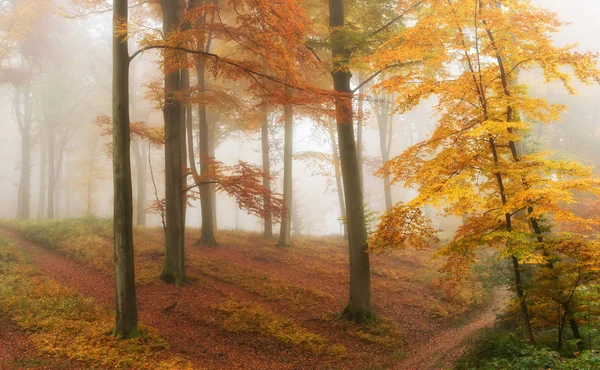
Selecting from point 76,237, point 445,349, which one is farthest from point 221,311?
point 76,237

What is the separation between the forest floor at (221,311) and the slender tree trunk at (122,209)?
47 cm

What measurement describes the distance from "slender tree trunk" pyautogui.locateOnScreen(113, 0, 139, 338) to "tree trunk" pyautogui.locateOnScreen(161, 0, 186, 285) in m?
3.00

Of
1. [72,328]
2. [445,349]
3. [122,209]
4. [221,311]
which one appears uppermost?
[122,209]

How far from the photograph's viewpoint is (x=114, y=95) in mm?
7297

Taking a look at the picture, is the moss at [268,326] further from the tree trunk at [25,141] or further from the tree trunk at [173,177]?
the tree trunk at [25,141]

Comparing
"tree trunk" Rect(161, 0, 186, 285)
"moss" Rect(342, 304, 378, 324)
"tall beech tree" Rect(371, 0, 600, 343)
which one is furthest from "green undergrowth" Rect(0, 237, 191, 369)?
"tall beech tree" Rect(371, 0, 600, 343)

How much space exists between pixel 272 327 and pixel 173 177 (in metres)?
5.15

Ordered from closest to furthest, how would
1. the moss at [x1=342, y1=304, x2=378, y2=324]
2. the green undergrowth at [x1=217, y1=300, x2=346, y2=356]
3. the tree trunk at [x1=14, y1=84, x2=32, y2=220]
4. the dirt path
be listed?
1. the dirt path
2. the green undergrowth at [x1=217, y1=300, x2=346, y2=356]
3. the moss at [x1=342, y1=304, x2=378, y2=324]
4. the tree trunk at [x1=14, y1=84, x2=32, y2=220]

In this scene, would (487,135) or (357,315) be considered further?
(357,315)

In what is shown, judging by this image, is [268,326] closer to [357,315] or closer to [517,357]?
[357,315]

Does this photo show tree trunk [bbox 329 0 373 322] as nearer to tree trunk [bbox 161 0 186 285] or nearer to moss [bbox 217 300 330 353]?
moss [bbox 217 300 330 353]

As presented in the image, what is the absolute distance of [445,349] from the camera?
841 cm

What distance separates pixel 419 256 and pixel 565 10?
2604 cm

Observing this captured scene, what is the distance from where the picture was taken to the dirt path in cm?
752
